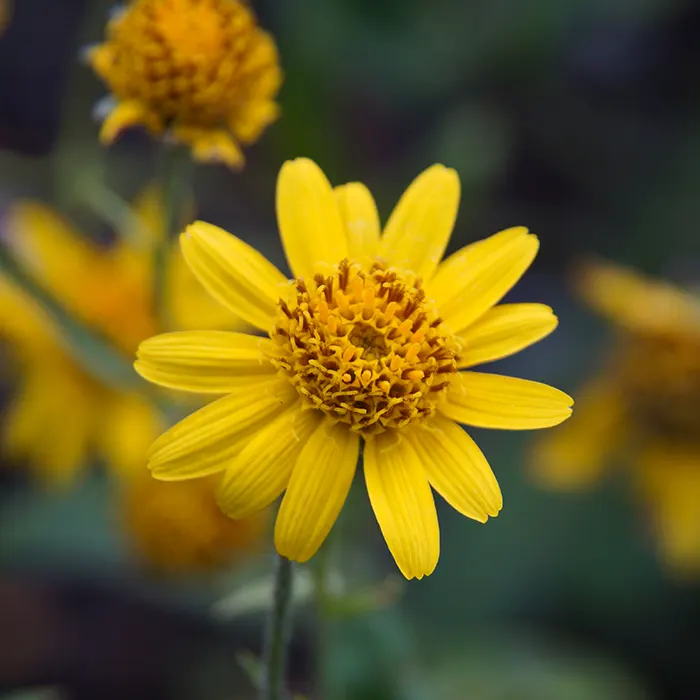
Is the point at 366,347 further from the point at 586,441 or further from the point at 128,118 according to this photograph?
the point at 586,441

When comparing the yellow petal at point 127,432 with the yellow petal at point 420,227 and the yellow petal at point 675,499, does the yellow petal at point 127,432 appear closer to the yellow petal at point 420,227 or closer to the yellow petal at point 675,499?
the yellow petal at point 420,227

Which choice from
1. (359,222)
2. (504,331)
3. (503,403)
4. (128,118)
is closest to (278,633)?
(503,403)

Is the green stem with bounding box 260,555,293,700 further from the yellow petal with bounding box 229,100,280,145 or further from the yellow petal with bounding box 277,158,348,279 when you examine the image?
the yellow petal with bounding box 229,100,280,145

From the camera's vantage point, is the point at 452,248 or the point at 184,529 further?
the point at 452,248

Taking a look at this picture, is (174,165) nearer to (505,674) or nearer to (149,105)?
(149,105)

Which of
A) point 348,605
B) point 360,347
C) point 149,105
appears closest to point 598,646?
point 348,605
